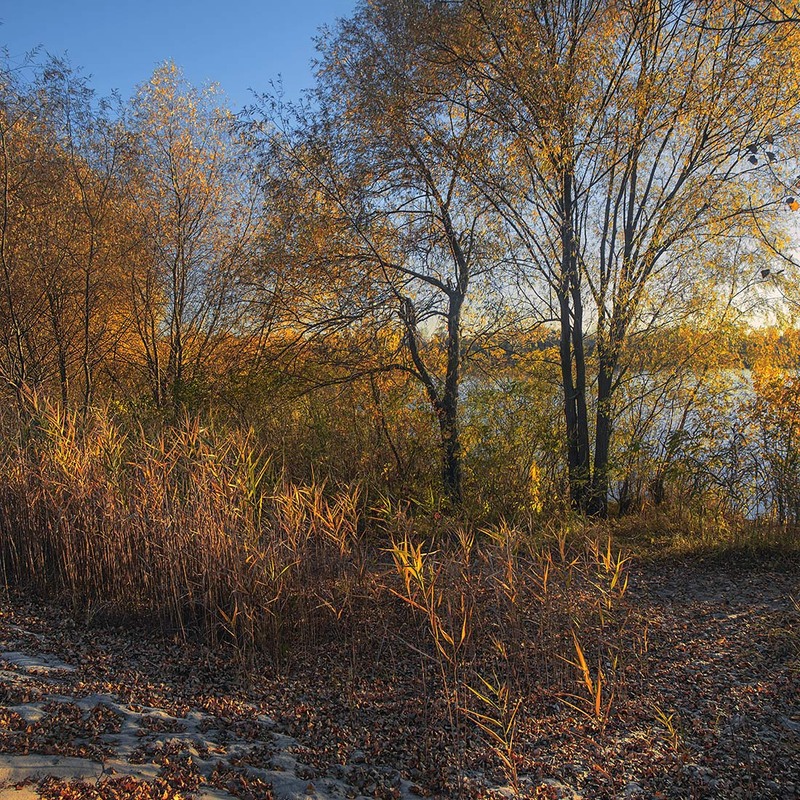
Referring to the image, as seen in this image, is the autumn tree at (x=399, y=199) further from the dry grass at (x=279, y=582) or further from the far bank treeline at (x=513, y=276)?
the dry grass at (x=279, y=582)

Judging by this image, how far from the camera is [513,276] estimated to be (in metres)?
7.91

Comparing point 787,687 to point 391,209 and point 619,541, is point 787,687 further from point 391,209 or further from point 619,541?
point 391,209

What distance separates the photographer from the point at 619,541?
6.60 metres

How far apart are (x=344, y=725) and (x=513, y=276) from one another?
237 inches

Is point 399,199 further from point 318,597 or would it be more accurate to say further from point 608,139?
point 318,597

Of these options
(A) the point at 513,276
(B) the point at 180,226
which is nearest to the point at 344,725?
(A) the point at 513,276

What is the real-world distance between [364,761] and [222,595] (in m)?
1.58

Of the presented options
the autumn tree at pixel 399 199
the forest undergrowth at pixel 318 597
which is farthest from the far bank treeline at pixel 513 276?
the forest undergrowth at pixel 318 597

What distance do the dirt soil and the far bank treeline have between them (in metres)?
3.34

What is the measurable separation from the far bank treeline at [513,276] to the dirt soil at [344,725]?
3337 millimetres

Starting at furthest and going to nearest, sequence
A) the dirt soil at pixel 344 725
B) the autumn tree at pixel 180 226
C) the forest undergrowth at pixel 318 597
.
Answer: the autumn tree at pixel 180 226 < the forest undergrowth at pixel 318 597 < the dirt soil at pixel 344 725

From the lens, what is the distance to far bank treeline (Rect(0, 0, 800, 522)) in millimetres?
7184

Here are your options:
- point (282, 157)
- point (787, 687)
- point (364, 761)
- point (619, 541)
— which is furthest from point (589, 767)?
point (282, 157)

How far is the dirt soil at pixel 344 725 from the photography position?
2244mm
